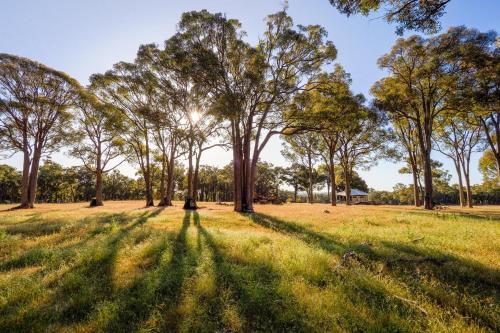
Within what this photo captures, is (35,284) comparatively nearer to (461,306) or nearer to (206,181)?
(461,306)

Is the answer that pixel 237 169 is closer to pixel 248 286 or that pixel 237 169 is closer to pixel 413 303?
pixel 248 286

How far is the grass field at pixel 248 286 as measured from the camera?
3945 mm

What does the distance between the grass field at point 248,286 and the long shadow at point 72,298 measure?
0.02 m

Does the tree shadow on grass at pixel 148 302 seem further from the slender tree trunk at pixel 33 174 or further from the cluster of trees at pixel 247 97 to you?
the slender tree trunk at pixel 33 174

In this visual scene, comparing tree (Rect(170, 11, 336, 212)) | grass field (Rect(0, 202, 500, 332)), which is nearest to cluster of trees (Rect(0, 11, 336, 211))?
tree (Rect(170, 11, 336, 212))

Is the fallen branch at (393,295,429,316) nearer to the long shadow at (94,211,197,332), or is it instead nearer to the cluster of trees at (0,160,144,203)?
the long shadow at (94,211,197,332)

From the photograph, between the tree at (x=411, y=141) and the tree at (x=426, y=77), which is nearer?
the tree at (x=426, y=77)

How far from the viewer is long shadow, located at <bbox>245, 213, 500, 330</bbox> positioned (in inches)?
177

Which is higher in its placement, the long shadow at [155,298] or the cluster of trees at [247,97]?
the cluster of trees at [247,97]

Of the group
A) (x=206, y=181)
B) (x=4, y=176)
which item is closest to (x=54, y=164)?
(x=4, y=176)

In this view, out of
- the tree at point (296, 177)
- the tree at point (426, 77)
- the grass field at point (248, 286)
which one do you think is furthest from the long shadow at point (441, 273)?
the tree at point (296, 177)

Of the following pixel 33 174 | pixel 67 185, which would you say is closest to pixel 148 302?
pixel 33 174

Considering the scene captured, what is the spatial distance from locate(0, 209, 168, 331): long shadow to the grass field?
2 centimetres

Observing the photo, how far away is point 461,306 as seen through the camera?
14.8 feet
